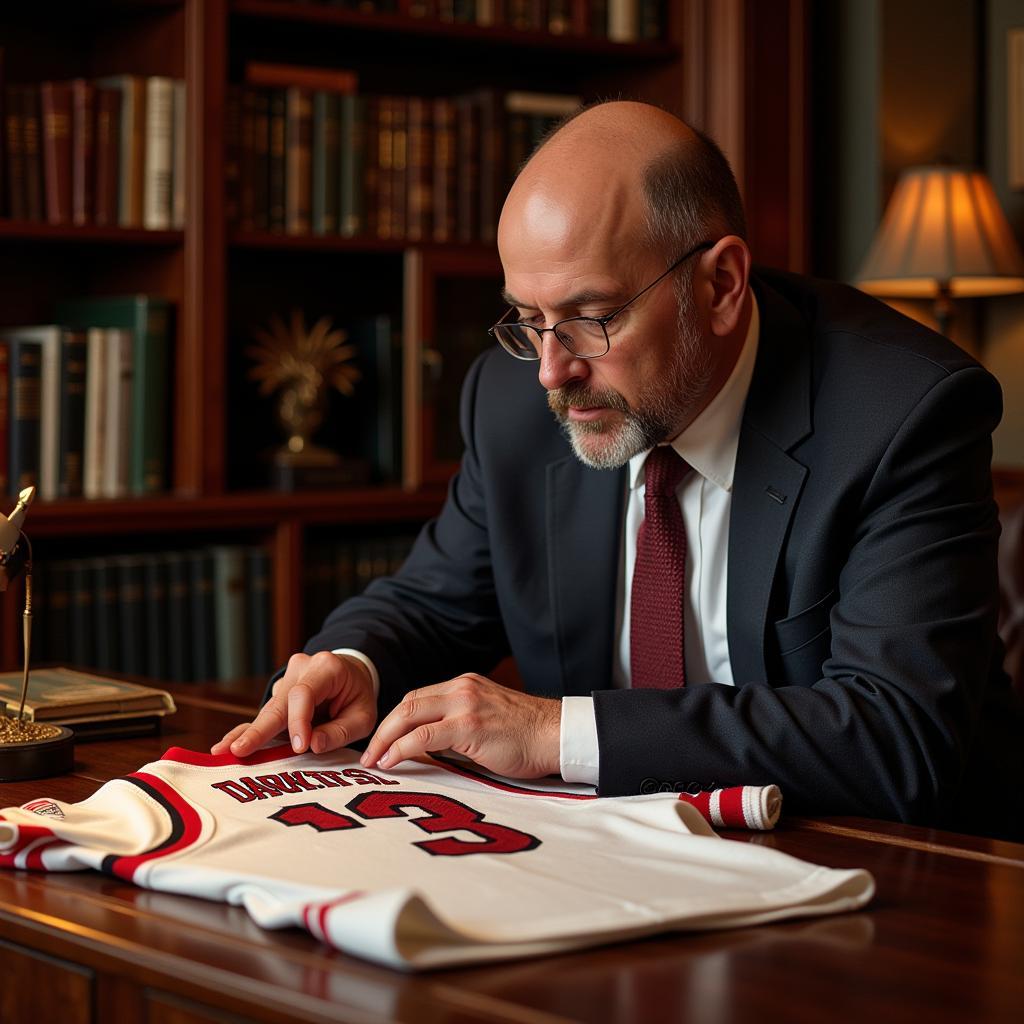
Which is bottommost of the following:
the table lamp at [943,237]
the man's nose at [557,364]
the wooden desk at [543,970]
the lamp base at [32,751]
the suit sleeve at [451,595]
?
the wooden desk at [543,970]

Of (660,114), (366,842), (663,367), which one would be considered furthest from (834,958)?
(660,114)

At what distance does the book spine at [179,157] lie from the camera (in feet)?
9.80

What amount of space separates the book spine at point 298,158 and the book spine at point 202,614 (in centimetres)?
72

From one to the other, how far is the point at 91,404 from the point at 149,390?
4.6 inches

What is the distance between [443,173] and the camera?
10.9 ft

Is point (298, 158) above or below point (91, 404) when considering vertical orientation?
above

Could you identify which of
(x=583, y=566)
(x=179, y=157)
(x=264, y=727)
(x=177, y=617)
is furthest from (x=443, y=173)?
(x=264, y=727)

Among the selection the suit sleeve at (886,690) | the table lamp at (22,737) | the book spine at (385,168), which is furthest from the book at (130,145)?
the suit sleeve at (886,690)

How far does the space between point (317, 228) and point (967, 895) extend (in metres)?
2.42

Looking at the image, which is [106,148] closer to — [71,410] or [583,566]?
[71,410]

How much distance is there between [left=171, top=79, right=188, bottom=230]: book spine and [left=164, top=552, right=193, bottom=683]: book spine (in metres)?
0.68

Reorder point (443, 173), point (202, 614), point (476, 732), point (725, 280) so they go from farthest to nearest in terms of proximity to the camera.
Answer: point (443, 173) < point (202, 614) < point (725, 280) < point (476, 732)

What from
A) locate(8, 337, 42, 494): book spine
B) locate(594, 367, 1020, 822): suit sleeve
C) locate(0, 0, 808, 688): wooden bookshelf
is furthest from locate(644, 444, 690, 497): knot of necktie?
locate(8, 337, 42, 494): book spine

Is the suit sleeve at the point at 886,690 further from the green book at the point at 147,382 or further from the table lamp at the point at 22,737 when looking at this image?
the green book at the point at 147,382
